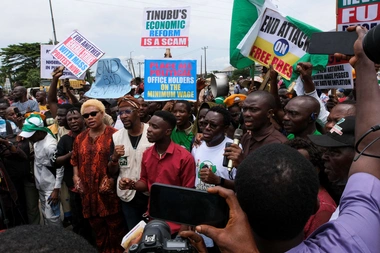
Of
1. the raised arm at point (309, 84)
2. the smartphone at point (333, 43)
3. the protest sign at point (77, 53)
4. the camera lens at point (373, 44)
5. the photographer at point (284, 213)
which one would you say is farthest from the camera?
the protest sign at point (77, 53)

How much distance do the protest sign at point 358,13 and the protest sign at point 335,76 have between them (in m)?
0.43

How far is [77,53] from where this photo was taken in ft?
19.4

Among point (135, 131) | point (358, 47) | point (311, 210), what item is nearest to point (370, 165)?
point (311, 210)

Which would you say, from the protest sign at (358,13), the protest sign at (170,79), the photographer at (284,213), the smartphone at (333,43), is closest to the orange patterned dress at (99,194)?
the protest sign at (170,79)

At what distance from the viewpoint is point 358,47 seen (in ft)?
4.92

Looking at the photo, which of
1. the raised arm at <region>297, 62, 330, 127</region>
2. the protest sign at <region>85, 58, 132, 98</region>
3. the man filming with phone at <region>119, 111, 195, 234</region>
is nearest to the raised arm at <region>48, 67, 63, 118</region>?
the protest sign at <region>85, 58, 132, 98</region>

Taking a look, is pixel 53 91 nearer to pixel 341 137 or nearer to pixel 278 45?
pixel 278 45

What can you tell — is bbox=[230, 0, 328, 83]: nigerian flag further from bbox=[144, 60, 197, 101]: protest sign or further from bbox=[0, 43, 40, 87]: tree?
bbox=[0, 43, 40, 87]: tree

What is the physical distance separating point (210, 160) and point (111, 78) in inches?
148

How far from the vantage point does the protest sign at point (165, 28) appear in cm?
530

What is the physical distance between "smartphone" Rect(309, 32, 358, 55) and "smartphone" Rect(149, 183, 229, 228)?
3.56ft

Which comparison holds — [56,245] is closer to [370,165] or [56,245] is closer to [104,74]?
[370,165]

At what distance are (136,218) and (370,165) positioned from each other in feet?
9.36

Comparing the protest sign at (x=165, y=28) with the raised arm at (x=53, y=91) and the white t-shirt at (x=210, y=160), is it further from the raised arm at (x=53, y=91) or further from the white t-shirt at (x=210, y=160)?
the white t-shirt at (x=210, y=160)
